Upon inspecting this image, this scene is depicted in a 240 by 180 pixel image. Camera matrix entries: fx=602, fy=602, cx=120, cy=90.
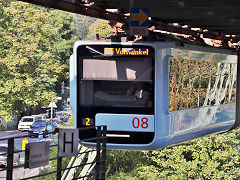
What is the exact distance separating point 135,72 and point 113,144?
158 centimetres

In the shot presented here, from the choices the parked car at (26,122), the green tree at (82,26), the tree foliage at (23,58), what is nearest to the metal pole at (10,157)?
the tree foliage at (23,58)

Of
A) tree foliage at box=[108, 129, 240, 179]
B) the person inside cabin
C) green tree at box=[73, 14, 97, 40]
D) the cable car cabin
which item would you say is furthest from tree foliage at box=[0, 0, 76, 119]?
green tree at box=[73, 14, 97, 40]

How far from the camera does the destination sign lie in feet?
41.2

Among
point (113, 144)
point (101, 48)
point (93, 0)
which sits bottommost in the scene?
point (113, 144)

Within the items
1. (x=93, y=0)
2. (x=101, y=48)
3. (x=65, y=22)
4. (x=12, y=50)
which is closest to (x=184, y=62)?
(x=101, y=48)

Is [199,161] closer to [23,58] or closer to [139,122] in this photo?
[139,122]

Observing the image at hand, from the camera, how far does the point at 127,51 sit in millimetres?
12656

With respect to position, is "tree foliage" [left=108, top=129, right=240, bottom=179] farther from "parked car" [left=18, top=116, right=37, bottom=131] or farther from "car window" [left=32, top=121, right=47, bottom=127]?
"parked car" [left=18, top=116, right=37, bottom=131]

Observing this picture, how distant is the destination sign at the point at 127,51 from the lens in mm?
12570

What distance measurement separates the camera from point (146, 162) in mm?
28609

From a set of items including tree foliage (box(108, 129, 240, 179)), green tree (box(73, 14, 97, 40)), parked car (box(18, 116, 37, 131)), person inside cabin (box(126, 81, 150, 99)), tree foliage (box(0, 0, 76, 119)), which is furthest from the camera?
green tree (box(73, 14, 97, 40))

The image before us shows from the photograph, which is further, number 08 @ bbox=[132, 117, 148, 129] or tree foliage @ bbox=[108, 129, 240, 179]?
tree foliage @ bbox=[108, 129, 240, 179]

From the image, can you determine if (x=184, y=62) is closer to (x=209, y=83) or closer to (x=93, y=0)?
(x=209, y=83)

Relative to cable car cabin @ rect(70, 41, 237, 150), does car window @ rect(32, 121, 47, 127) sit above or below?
below
